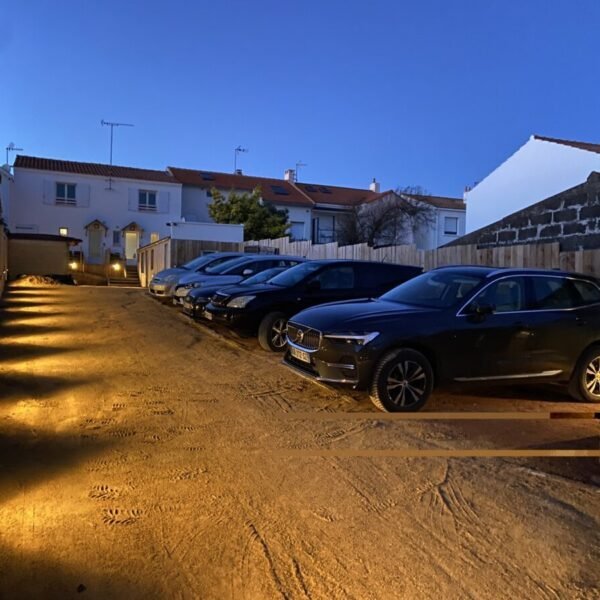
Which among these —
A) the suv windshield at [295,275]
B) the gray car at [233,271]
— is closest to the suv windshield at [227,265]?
the gray car at [233,271]

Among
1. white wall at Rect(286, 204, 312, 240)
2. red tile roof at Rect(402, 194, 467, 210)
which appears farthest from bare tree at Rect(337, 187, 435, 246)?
white wall at Rect(286, 204, 312, 240)

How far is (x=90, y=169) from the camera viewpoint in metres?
40.1

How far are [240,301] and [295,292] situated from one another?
3.21 ft

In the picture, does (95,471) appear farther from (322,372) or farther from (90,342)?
(90,342)

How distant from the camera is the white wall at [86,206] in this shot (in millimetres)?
37500

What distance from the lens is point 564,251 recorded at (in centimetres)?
982

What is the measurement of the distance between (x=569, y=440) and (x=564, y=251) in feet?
17.9

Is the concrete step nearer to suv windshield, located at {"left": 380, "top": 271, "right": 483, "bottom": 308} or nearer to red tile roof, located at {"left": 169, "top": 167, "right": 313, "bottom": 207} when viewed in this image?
red tile roof, located at {"left": 169, "top": 167, "right": 313, "bottom": 207}

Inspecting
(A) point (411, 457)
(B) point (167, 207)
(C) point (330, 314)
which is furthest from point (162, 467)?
(B) point (167, 207)

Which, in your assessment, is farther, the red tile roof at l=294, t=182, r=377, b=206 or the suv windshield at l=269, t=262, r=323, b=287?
the red tile roof at l=294, t=182, r=377, b=206

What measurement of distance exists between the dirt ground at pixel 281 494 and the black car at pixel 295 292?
242cm

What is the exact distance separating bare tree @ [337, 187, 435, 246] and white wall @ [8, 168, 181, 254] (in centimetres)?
1342

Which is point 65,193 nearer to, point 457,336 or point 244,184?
point 244,184

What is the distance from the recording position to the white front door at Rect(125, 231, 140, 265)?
40.3m
